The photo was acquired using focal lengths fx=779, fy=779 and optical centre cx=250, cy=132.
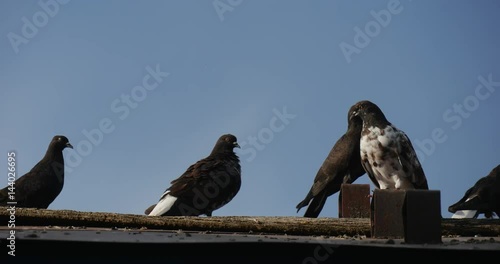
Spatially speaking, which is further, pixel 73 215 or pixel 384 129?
pixel 384 129

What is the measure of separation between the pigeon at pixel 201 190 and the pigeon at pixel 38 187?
2309 mm

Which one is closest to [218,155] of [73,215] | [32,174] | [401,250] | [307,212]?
[307,212]

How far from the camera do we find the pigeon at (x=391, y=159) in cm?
870

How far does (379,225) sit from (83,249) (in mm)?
2473

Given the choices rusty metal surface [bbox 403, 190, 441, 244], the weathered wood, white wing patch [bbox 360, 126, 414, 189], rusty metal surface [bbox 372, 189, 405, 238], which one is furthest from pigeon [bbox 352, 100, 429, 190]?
rusty metal surface [bbox 403, 190, 441, 244]

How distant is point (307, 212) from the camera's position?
475 inches

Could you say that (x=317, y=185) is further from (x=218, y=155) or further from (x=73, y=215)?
(x=73, y=215)

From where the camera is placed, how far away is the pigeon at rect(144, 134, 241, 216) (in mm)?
10703

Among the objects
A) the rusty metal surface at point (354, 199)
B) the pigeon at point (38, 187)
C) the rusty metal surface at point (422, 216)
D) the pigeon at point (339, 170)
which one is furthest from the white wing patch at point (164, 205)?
the rusty metal surface at point (422, 216)

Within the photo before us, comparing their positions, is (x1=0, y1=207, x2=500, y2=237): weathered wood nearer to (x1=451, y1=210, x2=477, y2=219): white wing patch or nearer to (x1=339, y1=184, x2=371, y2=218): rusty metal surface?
(x1=339, y1=184, x2=371, y2=218): rusty metal surface

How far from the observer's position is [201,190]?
10.9 m

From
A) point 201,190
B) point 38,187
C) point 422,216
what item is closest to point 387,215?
point 422,216

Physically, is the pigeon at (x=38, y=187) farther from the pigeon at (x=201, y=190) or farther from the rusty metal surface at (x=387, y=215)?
the rusty metal surface at (x=387, y=215)

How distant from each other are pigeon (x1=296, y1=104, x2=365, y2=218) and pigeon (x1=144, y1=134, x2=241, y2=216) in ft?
4.74
